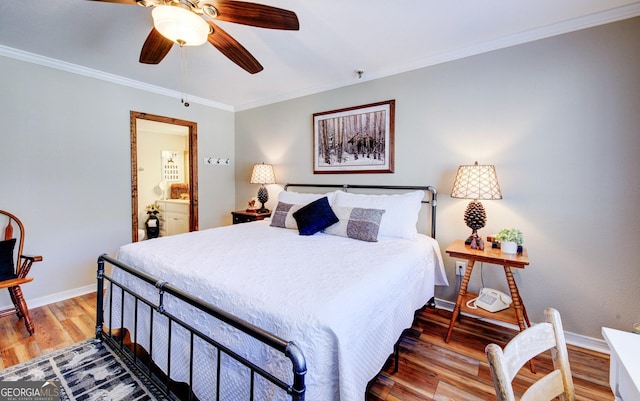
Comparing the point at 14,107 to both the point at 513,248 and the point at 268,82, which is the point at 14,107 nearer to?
the point at 268,82

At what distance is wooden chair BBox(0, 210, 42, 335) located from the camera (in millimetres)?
2215

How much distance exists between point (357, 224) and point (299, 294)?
1278mm

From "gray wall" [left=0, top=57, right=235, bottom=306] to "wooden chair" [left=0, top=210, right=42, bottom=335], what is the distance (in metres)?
0.12

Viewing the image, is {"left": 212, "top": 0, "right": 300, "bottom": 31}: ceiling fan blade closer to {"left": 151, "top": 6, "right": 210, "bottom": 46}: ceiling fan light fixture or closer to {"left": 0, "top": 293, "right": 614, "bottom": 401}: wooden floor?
{"left": 151, "top": 6, "right": 210, "bottom": 46}: ceiling fan light fixture

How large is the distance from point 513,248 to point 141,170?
5.97 m

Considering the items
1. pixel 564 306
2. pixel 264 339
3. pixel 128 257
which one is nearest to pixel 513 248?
pixel 564 306

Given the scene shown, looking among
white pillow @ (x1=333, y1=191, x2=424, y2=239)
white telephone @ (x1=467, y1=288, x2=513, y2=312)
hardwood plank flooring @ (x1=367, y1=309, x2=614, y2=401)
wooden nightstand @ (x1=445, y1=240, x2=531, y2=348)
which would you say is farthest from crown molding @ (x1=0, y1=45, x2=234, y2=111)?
white telephone @ (x1=467, y1=288, x2=513, y2=312)

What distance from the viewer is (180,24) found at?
1.52 meters

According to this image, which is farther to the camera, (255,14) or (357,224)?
(357,224)

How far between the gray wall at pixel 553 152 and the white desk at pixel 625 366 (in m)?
1.66

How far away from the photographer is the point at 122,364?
1820 mm

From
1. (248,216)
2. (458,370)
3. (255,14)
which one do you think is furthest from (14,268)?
(458,370)

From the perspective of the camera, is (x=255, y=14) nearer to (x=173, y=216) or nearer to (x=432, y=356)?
(x=432, y=356)

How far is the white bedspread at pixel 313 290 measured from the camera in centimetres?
108
